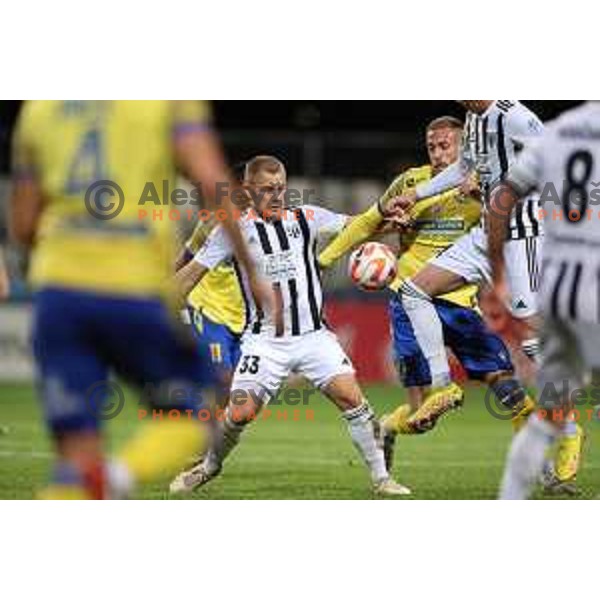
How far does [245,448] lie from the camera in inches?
440

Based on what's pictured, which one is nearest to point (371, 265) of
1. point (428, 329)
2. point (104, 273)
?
point (428, 329)

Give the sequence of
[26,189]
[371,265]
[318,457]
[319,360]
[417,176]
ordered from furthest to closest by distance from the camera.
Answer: [318,457], [417,176], [371,265], [319,360], [26,189]

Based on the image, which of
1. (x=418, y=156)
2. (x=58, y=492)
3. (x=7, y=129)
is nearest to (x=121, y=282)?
(x=58, y=492)

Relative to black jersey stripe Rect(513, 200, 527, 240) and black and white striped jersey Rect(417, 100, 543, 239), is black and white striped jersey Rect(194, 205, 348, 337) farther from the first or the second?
black jersey stripe Rect(513, 200, 527, 240)

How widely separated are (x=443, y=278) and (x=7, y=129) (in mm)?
3815

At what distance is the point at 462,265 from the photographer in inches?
377

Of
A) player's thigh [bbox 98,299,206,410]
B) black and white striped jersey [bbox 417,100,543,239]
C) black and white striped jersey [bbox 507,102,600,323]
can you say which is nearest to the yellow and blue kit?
black and white striped jersey [bbox 417,100,543,239]

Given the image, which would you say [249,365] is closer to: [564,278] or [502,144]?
[502,144]

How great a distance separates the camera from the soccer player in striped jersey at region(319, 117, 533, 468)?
31.1 feet

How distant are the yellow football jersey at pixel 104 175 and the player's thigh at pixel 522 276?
3704 mm

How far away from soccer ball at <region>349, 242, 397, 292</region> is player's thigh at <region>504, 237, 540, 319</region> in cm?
68

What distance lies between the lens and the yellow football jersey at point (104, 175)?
576 cm

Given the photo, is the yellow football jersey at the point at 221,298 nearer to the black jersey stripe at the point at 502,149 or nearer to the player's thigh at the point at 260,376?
the player's thigh at the point at 260,376

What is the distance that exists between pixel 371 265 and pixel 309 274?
36 cm
